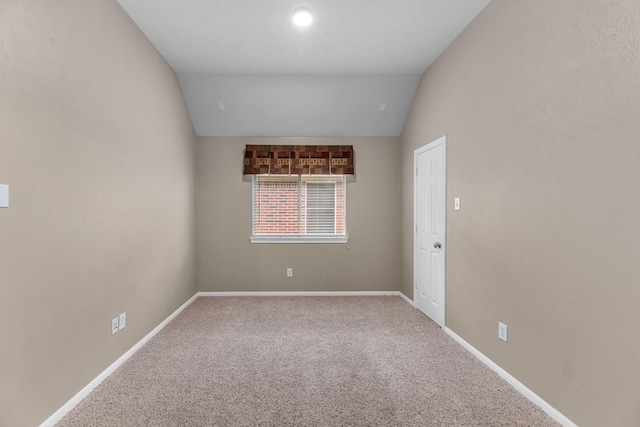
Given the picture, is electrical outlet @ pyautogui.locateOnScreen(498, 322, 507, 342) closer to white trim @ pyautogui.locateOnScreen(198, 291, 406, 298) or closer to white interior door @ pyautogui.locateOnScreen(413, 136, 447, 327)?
white interior door @ pyautogui.locateOnScreen(413, 136, 447, 327)

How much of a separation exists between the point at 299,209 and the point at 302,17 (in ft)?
8.36

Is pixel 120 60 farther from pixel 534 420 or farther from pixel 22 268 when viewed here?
pixel 534 420

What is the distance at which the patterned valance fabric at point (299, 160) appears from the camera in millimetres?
4488

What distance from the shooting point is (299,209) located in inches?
182

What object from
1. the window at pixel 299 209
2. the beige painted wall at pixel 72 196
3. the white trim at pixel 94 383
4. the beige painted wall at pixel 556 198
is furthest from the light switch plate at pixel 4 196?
the window at pixel 299 209

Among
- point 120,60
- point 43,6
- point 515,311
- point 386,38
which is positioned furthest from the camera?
point 386,38

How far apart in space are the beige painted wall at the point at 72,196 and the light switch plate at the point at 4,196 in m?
0.03

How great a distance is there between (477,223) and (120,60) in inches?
126

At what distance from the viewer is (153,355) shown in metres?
2.67

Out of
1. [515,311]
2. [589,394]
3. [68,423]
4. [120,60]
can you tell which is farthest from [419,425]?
[120,60]

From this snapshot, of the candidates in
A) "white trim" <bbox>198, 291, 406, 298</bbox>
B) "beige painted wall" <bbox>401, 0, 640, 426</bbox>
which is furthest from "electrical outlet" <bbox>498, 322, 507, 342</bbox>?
"white trim" <bbox>198, 291, 406, 298</bbox>

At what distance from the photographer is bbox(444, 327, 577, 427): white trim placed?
181 centimetres

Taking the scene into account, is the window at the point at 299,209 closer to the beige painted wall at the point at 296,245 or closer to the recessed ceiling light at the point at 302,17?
the beige painted wall at the point at 296,245

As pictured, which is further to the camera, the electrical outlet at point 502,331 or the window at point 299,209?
the window at point 299,209
